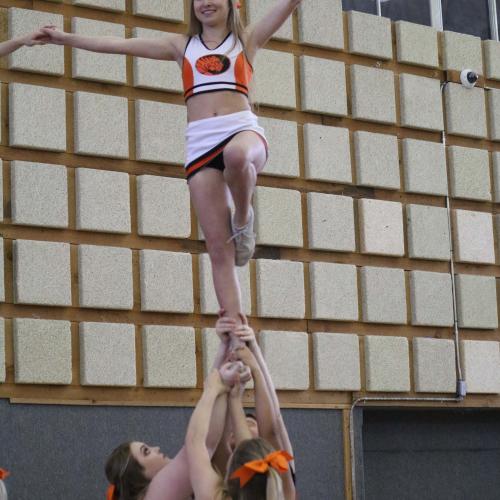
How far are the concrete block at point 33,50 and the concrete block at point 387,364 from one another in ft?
10.7

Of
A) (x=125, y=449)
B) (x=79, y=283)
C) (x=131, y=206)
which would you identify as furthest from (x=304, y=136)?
(x=125, y=449)

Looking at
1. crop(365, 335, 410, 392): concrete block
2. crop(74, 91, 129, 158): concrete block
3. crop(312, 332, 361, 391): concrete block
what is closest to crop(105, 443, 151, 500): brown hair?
crop(74, 91, 129, 158): concrete block

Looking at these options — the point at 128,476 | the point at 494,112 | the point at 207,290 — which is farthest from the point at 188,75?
the point at 494,112

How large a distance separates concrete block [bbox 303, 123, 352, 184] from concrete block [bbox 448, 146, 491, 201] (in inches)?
43.1

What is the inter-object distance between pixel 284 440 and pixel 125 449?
663mm

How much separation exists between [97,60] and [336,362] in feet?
9.71

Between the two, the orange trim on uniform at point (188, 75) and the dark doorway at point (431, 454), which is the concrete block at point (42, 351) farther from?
the orange trim on uniform at point (188, 75)

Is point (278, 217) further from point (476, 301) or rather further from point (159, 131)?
point (476, 301)

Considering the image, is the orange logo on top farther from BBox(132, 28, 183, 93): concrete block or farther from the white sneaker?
BBox(132, 28, 183, 93): concrete block

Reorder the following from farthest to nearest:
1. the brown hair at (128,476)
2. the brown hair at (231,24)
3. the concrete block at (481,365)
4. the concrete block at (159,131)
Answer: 1. the concrete block at (481,365)
2. the concrete block at (159,131)
3. the brown hair at (231,24)
4. the brown hair at (128,476)

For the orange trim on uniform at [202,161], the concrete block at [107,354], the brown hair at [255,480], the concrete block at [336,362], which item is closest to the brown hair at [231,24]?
the orange trim on uniform at [202,161]

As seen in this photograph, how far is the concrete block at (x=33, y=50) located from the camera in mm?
8516

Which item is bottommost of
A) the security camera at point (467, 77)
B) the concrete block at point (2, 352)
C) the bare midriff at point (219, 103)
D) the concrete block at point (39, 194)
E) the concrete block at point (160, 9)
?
the concrete block at point (2, 352)

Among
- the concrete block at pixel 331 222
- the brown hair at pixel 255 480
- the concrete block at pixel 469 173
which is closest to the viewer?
the brown hair at pixel 255 480
